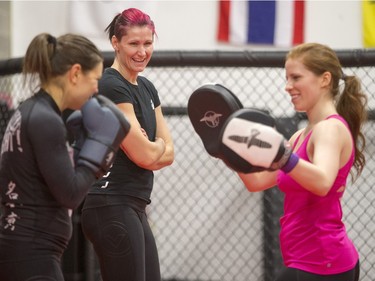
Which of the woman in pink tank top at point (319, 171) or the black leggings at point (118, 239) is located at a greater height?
the woman in pink tank top at point (319, 171)

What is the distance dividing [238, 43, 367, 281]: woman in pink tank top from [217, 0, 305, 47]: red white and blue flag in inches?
126

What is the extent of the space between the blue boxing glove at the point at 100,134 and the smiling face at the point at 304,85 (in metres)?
0.57

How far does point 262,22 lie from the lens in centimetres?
570

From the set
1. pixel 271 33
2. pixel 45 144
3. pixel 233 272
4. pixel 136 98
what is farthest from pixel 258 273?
pixel 45 144

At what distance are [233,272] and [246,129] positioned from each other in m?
3.09

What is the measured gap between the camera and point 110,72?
2.75m

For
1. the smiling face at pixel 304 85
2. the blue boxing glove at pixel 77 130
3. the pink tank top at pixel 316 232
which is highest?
the smiling face at pixel 304 85

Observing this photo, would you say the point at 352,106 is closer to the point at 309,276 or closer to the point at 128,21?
the point at 309,276

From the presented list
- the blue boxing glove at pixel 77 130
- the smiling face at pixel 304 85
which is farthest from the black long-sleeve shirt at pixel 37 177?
the smiling face at pixel 304 85

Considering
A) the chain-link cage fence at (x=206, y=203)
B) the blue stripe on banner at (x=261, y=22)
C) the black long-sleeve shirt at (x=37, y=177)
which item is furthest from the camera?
the blue stripe on banner at (x=261, y=22)

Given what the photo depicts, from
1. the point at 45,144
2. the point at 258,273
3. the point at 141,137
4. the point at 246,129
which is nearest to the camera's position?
Result: the point at 45,144

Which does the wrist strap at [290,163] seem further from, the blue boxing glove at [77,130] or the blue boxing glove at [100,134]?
the blue boxing glove at [77,130]

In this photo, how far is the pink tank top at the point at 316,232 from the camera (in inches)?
92.4

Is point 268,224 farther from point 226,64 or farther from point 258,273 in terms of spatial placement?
point 226,64
